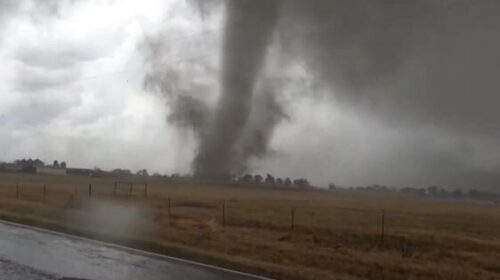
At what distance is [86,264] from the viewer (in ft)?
34.7

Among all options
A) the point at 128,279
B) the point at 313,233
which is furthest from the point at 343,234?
the point at 128,279

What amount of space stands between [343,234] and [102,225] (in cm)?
1033

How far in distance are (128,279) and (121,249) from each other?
397 cm

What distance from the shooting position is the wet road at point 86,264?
9492mm

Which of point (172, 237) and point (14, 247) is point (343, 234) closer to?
point (172, 237)

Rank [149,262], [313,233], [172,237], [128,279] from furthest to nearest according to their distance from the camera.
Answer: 1. [313,233]
2. [172,237]
3. [149,262]
4. [128,279]

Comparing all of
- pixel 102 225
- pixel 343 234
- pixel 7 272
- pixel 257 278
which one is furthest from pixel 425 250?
pixel 7 272

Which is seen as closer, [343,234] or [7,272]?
[7,272]

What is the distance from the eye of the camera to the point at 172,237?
1727 centimetres

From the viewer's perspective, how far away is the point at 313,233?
24500 mm

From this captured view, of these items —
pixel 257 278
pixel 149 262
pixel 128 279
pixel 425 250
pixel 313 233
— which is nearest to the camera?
pixel 128 279

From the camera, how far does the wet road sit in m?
9.49

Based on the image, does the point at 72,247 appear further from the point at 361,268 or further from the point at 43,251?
the point at 361,268

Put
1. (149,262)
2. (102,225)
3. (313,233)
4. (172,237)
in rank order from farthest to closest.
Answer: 1. (313,233)
2. (102,225)
3. (172,237)
4. (149,262)
